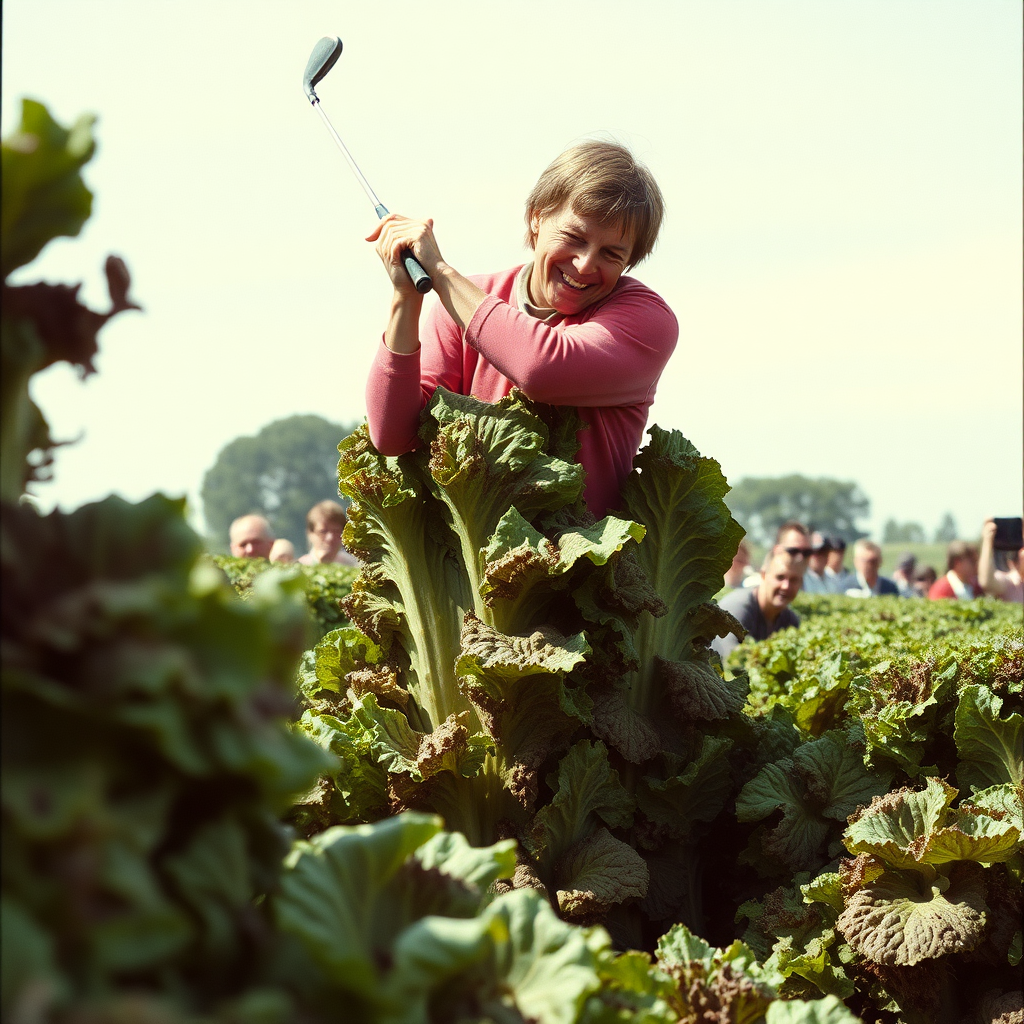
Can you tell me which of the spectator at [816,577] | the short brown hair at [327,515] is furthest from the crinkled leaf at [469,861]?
the spectator at [816,577]

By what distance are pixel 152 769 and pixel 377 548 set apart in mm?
2638

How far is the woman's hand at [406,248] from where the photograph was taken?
354cm

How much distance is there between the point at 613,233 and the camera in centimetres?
368

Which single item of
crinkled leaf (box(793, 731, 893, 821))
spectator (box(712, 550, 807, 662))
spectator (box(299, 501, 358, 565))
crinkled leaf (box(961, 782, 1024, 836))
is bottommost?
crinkled leaf (box(961, 782, 1024, 836))

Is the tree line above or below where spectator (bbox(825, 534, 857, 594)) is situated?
above

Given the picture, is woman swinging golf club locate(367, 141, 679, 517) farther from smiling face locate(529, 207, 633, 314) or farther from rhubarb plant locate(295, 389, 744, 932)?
rhubarb plant locate(295, 389, 744, 932)

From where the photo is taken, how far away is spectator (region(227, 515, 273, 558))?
10.9 meters

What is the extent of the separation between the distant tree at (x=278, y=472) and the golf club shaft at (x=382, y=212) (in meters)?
125

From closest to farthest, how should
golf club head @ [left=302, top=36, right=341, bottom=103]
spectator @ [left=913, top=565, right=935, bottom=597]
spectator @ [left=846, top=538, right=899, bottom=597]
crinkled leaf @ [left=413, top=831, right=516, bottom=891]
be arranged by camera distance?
crinkled leaf @ [left=413, top=831, right=516, bottom=891] < golf club head @ [left=302, top=36, right=341, bottom=103] < spectator @ [left=846, top=538, right=899, bottom=597] < spectator @ [left=913, top=565, right=935, bottom=597]

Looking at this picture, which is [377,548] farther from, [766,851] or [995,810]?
[995,810]

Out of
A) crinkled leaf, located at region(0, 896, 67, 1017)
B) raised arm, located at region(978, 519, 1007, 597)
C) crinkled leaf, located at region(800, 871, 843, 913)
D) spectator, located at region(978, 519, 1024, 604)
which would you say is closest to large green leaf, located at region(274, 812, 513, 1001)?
crinkled leaf, located at region(0, 896, 67, 1017)

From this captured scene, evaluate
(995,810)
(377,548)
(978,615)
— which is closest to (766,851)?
(995,810)

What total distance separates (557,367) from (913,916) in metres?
1.87

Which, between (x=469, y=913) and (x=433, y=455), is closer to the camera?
(x=469, y=913)
